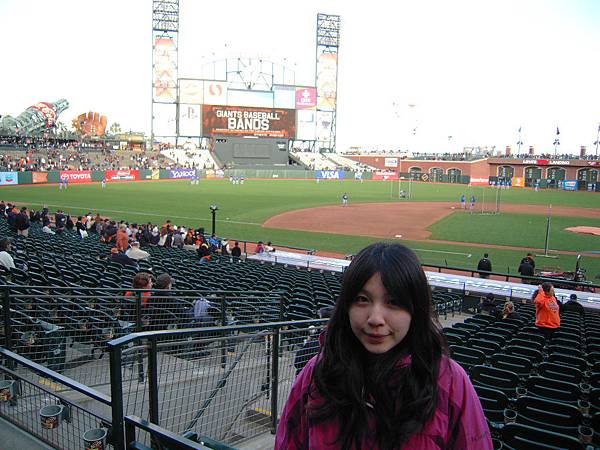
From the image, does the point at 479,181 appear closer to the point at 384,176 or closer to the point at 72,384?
the point at 384,176

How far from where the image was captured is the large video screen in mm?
88812

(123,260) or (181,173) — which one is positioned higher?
(181,173)

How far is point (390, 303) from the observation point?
1.85 meters

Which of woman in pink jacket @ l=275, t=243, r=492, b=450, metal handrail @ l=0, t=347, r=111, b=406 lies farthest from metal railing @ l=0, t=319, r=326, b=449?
woman in pink jacket @ l=275, t=243, r=492, b=450

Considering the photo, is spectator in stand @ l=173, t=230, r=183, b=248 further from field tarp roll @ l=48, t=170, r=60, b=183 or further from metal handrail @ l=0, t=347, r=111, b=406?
field tarp roll @ l=48, t=170, r=60, b=183

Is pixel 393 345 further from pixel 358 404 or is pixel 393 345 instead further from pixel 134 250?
pixel 134 250

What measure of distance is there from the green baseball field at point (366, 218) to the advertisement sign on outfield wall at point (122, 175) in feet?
42.2

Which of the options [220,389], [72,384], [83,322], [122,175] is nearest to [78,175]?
[122,175]

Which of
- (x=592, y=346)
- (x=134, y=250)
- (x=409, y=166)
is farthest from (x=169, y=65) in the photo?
(x=592, y=346)

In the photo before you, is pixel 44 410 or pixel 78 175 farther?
pixel 78 175

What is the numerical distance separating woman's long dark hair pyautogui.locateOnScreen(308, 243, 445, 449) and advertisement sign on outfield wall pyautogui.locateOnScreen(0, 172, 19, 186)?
2336 inches

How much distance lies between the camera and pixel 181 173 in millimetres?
74625

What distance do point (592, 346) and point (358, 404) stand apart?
808 cm

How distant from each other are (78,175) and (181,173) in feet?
54.8
